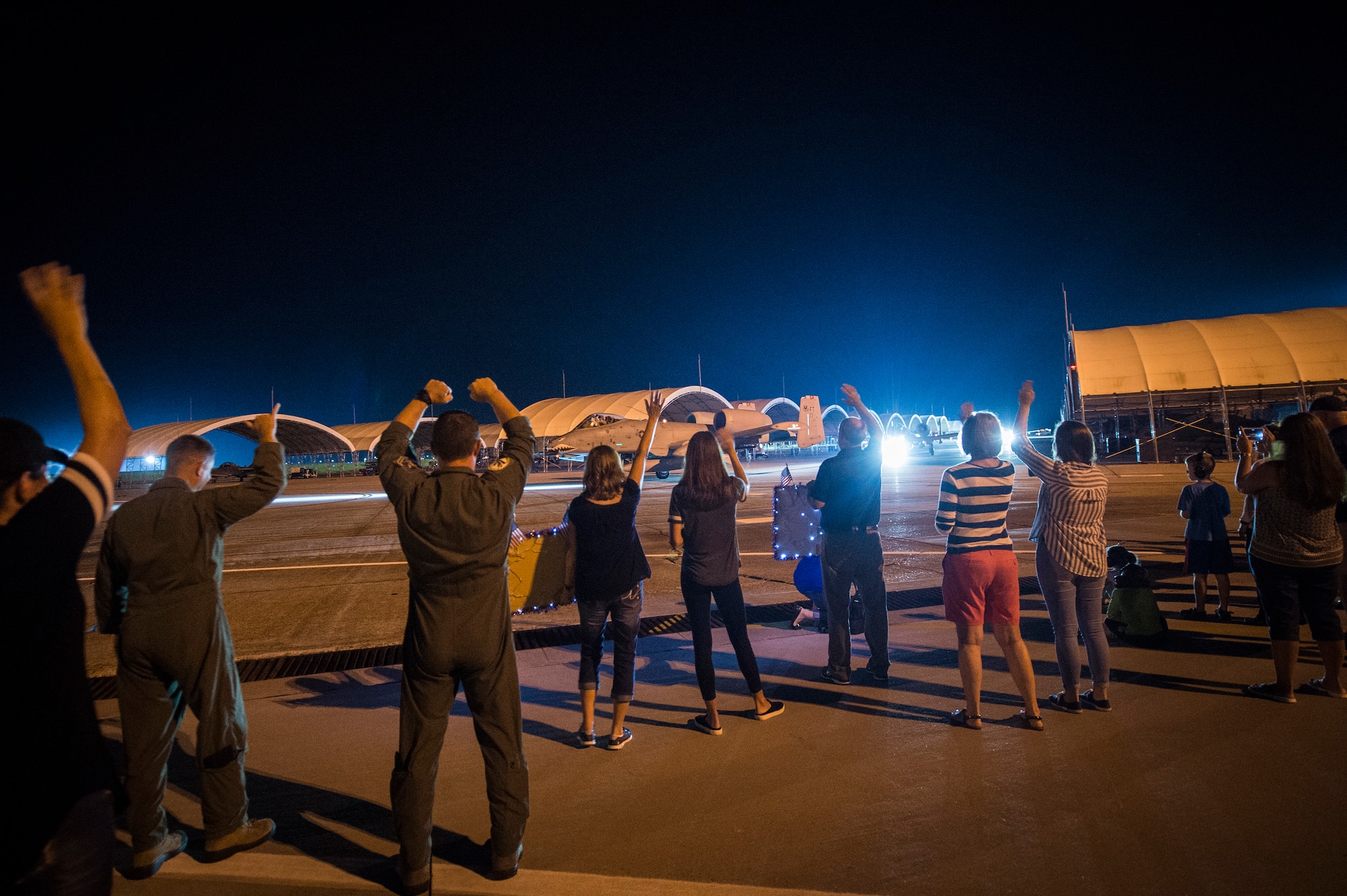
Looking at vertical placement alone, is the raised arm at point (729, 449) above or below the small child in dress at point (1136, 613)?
above

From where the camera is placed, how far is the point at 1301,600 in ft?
14.7

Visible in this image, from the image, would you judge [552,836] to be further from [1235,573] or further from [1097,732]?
[1235,573]

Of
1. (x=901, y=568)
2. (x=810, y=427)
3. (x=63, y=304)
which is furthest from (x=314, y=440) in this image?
(x=63, y=304)

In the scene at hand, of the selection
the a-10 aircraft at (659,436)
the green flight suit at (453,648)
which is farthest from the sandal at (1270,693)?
the a-10 aircraft at (659,436)

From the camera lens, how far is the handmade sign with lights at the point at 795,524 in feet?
22.4

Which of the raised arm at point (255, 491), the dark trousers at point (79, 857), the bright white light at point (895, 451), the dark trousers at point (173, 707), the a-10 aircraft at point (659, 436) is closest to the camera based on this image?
the dark trousers at point (79, 857)

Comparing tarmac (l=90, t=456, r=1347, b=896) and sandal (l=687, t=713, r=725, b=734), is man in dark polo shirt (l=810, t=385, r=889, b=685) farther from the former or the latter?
sandal (l=687, t=713, r=725, b=734)

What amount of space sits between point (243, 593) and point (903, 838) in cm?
883

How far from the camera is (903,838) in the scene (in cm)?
302

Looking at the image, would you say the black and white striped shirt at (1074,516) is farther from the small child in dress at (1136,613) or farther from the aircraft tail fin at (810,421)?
the aircraft tail fin at (810,421)

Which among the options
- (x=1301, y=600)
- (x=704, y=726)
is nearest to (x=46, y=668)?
(x=704, y=726)

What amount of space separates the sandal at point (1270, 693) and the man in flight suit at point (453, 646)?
4.90 metres

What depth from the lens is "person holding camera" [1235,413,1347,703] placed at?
14.1 feet

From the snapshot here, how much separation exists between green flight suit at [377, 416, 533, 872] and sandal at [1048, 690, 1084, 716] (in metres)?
3.57
